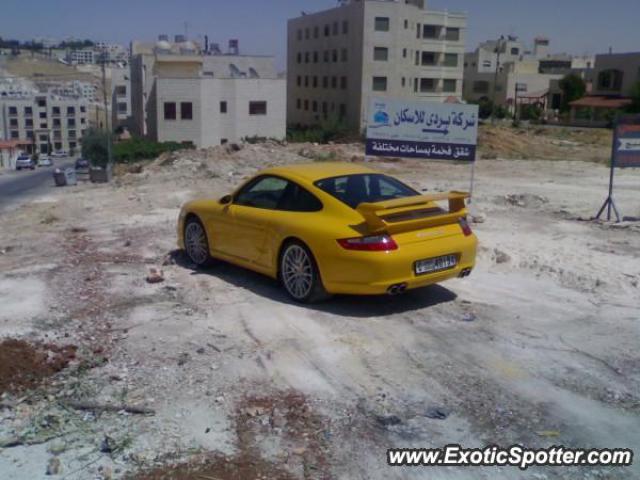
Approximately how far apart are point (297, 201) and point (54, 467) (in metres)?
4.16

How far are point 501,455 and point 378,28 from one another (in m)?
70.7

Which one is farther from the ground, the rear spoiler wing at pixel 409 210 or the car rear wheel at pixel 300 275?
the rear spoiler wing at pixel 409 210

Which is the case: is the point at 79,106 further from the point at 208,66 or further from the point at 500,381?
the point at 500,381

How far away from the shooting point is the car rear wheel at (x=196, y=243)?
9117 millimetres

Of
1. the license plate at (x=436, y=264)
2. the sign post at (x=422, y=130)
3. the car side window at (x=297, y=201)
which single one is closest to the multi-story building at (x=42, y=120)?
the sign post at (x=422, y=130)

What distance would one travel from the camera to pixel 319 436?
4.72m

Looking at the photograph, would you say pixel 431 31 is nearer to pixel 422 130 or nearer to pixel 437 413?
pixel 422 130

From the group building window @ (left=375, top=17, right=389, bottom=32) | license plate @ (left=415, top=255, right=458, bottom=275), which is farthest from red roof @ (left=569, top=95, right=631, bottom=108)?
license plate @ (left=415, top=255, right=458, bottom=275)

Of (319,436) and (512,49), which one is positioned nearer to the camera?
(319,436)

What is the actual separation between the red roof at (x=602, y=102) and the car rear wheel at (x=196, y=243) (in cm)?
7001

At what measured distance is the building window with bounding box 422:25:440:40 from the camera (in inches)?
3049

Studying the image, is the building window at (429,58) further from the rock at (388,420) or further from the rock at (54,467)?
the rock at (54,467)

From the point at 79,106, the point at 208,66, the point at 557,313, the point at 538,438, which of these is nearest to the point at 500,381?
Result: the point at 538,438

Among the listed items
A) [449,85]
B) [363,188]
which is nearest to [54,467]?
[363,188]
